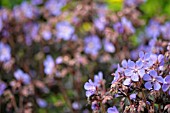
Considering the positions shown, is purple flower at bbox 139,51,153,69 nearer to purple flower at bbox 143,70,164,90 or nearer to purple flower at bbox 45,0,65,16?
purple flower at bbox 143,70,164,90

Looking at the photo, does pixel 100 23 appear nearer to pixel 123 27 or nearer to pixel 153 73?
pixel 123 27

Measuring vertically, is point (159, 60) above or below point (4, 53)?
below

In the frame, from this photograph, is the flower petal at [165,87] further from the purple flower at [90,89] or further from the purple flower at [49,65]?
the purple flower at [49,65]

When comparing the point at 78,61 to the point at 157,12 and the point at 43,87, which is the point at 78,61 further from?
the point at 157,12

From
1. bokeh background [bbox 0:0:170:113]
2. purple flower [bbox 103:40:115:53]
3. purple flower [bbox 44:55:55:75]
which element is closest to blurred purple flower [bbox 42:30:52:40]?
bokeh background [bbox 0:0:170:113]

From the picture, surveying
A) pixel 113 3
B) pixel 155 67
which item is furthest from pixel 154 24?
pixel 155 67

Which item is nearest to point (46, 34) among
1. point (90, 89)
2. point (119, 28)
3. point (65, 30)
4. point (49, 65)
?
point (65, 30)

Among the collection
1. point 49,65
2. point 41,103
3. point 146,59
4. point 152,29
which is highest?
point 152,29
